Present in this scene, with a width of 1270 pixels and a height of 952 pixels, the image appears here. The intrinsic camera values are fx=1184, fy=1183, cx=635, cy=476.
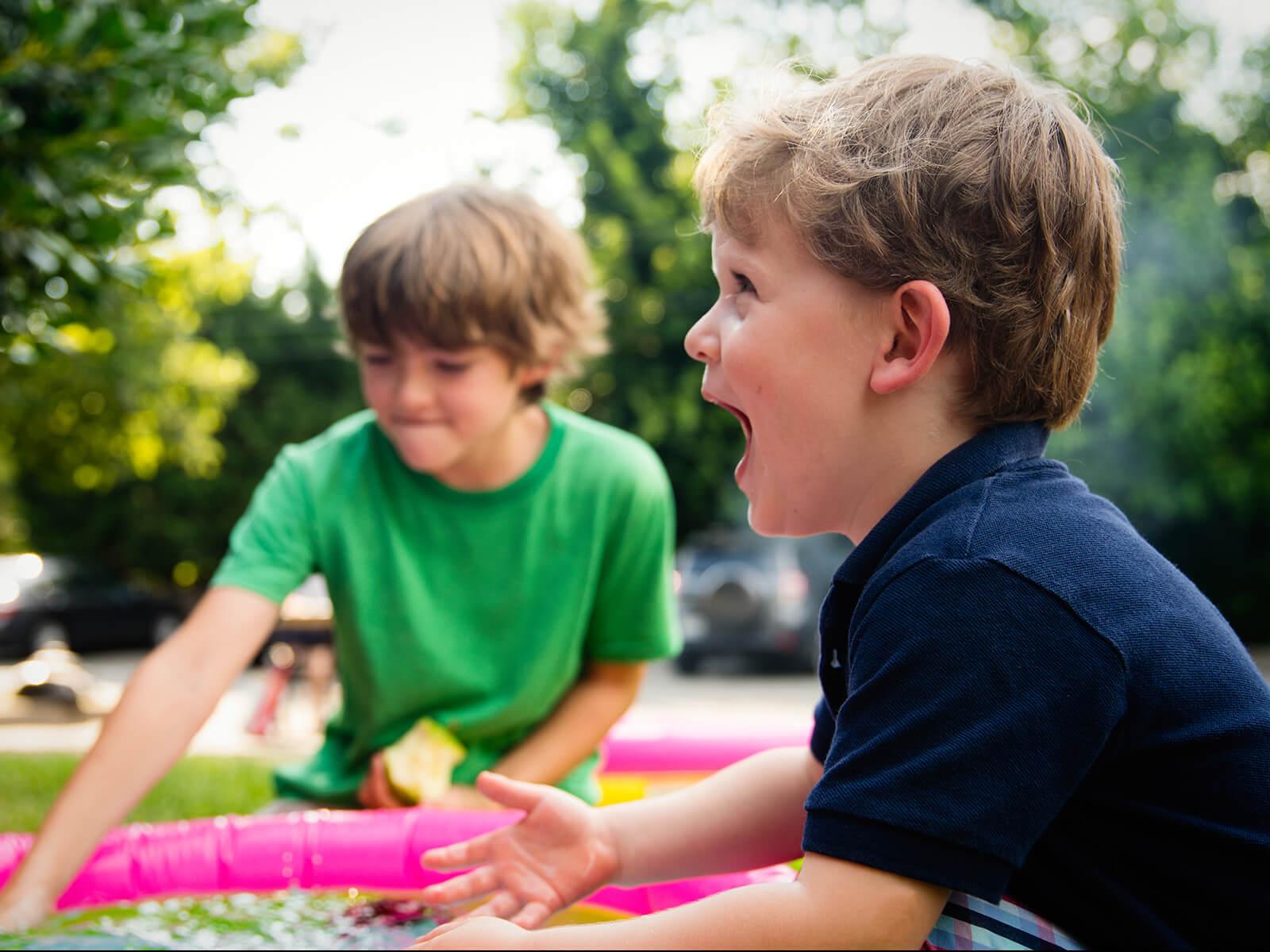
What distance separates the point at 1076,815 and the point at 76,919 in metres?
1.37

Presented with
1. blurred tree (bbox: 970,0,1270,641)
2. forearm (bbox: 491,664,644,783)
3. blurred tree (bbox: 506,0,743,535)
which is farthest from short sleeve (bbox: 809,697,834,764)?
blurred tree (bbox: 970,0,1270,641)

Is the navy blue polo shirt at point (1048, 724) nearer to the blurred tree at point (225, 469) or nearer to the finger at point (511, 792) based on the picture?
the finger at point (511, 792)

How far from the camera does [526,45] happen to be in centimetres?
1201

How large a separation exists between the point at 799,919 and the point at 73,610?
15877 millimetres

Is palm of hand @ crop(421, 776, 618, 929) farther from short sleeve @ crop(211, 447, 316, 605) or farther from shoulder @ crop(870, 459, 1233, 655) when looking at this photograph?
short sleeve @ crop(211, 447, 316, 605)

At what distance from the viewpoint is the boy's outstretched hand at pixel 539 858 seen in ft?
4.61

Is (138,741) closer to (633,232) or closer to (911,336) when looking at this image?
(911,336)

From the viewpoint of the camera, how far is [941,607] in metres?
0.99

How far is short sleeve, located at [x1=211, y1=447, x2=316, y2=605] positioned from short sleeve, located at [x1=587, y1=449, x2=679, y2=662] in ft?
1.91

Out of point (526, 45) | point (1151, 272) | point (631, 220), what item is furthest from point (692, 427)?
point (1151, 272)

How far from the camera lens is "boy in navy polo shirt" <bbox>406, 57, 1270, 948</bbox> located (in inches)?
37.9

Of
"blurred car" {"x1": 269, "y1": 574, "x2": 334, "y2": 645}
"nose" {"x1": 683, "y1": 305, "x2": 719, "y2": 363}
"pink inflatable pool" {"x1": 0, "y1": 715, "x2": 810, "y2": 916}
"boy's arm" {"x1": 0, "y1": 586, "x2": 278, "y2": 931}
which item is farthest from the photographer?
"blurred car" {"x1": 269, "y1": 574, "x2": 334, "y2": 645}

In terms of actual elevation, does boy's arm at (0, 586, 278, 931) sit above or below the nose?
below

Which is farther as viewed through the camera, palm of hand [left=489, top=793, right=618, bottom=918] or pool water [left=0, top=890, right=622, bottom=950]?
pool water [left=0, top=890, right=622, bottom=950]
